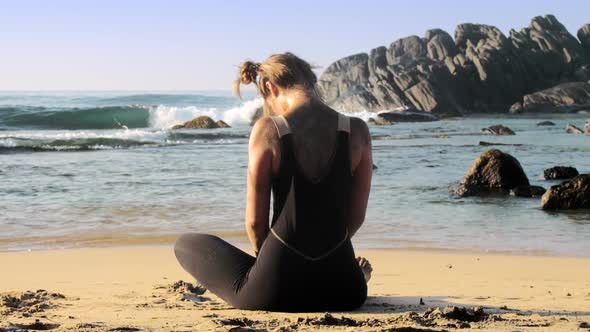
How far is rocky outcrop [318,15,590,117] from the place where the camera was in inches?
2479

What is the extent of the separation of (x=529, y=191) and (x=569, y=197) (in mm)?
1728

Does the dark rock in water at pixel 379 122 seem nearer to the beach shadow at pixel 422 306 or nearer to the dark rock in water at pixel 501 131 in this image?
the dark rock in water at pixel 501 131

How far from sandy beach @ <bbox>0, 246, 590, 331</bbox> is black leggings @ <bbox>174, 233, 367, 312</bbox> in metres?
0.07

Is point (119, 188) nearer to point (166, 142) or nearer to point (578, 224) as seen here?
point (578, 224)

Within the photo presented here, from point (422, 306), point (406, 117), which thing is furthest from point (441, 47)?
point (422, 306)

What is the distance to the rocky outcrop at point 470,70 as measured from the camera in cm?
6297

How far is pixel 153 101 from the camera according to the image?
7231 centimetres

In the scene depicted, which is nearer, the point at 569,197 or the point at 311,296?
the point at 311,296

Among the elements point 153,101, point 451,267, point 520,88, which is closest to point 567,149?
point 451,267

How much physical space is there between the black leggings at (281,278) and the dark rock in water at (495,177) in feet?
29.0

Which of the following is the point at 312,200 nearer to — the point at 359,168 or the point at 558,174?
the point at 359,168

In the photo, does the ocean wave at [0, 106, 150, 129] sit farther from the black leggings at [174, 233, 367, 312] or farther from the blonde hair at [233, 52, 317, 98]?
the blonde hair at [233, 52, 317, 98]

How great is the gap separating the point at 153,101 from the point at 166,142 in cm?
4378

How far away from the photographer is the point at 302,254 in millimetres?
4570
